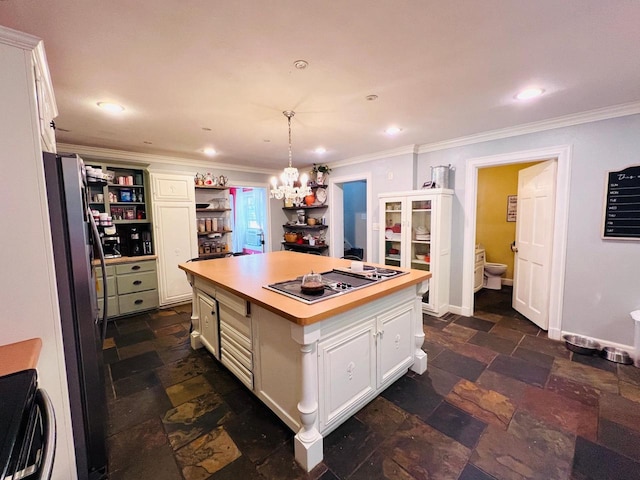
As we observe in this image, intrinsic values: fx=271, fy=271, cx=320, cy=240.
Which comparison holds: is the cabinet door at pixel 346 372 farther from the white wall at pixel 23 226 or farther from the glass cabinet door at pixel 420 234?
the glass cabinet door at pixel 420 234

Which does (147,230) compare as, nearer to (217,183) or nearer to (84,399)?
(217,183)

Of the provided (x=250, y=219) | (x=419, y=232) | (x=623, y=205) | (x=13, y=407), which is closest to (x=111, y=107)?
(x=13, y=407)

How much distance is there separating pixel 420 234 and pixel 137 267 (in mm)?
3978

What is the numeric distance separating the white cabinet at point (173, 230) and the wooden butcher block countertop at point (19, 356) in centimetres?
308

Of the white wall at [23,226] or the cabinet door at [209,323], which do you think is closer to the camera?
the white wall at [23,226]

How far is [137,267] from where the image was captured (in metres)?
3.77

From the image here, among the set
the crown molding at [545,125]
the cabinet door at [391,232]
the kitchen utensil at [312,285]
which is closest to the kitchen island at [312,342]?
the kitchen utensil at [312,285]

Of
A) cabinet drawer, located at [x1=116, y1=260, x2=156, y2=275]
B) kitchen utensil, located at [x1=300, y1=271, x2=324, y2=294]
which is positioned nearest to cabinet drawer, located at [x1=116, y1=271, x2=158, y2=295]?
cabinet drawer, located at [x1=116, y1=260, x2=156, y2=275]

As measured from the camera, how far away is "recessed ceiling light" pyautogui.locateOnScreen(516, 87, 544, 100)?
2.12 m

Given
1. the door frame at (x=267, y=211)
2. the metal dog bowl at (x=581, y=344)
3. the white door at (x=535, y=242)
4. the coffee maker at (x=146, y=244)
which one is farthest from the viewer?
the door frame at (x=267, y=211)

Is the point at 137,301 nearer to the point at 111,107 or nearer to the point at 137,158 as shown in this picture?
the point at 137,158

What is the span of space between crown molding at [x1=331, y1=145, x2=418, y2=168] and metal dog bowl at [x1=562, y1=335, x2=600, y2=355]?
2819 millimetres

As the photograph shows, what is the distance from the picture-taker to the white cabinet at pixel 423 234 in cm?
352

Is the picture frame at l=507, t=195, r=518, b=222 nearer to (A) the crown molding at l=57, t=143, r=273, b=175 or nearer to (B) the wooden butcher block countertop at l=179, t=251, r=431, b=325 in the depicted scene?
(B) the wooden butcher block countertop at l=179, t=251, r=431, b=325
